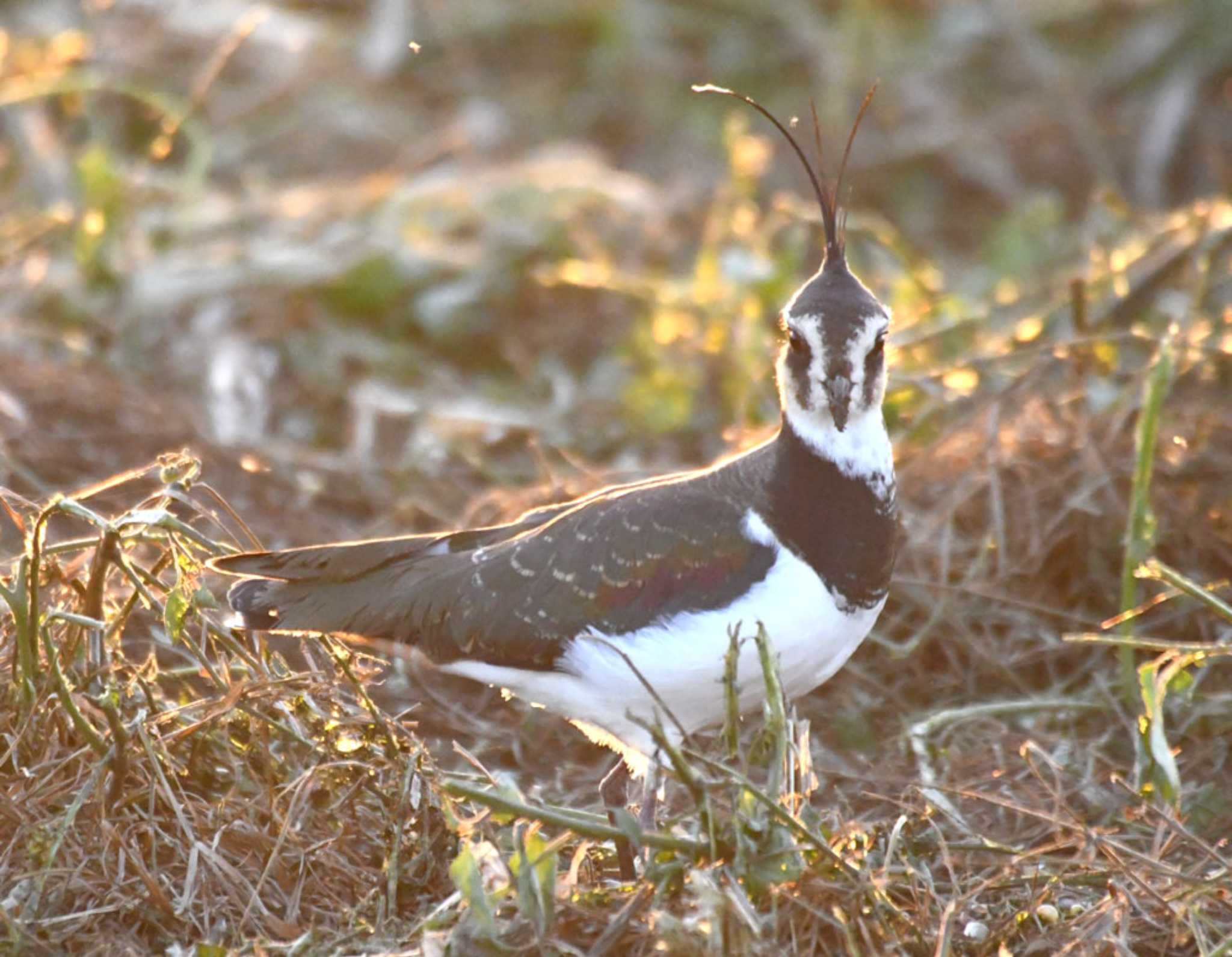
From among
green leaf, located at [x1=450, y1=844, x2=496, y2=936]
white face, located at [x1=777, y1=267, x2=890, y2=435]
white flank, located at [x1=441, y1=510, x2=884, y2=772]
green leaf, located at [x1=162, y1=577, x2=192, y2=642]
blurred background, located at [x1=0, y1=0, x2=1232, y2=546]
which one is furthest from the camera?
blurred background, located at [x1=0, y1=0, x2=1232, y2=546]

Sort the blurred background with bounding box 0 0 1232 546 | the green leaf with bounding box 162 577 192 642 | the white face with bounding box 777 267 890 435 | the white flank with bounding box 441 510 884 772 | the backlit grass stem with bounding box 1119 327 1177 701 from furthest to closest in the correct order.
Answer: the blurred background with bounding box 0 0 1232 546, the backlit grass stem with bounding box 1119 327 1177 701, the white face with bounding box 777 267 890 435, the white flank with bounding box 441 510 884 772, the green leaf with bounding box 162 577 192 642

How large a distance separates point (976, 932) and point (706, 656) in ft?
2.80

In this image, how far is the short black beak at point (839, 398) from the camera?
4266mm

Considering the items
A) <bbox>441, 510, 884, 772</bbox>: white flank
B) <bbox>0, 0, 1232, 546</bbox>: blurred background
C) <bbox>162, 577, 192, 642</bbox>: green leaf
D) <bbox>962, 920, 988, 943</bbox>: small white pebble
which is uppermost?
<bbox>162, 577, 192, 642</bbox>: green leaf

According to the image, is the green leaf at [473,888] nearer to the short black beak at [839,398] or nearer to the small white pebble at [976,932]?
the small white pebble at [976,932]

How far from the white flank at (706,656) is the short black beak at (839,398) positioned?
31 centimetres

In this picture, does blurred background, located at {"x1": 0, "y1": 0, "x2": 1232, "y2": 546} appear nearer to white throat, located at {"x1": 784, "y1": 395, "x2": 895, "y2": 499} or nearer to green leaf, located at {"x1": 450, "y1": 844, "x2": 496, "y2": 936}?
white throat, located at {"x1": 784, "y1": 395, "x2": 895, "y2": 499}

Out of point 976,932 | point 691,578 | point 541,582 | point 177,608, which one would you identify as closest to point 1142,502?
point 691,578

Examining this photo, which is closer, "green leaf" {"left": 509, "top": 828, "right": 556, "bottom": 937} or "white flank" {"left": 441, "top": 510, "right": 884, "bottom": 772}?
"green leaf" {"left": 509, "top": 828, "right": 556, "bottom": 937}

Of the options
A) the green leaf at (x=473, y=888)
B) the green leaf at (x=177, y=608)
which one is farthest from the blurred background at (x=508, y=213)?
the green leaf at (x=473, y=888)

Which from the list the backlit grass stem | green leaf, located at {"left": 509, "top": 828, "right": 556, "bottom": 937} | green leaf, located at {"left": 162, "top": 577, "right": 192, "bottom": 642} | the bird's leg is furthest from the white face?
green leaf, located at {"left": 162, "top": 577, "right": 192, "bottom": 642}

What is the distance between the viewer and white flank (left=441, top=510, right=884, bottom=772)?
Answer: 13.7 feet

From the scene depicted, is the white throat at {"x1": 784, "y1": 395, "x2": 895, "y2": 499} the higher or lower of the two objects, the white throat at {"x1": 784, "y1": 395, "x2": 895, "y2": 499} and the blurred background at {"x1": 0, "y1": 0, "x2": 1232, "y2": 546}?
the higher

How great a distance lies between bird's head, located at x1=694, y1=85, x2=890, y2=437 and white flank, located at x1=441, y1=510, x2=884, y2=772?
306mm
